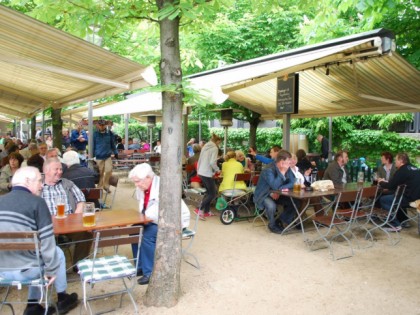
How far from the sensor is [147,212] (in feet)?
14.1

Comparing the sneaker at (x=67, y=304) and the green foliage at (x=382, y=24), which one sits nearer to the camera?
the sneaker at (x=67, y=304)

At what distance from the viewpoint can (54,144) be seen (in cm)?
1043

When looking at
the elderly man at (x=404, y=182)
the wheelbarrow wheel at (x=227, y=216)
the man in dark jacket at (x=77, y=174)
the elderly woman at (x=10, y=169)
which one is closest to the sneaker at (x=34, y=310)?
the man in dark jacket at (x=77, y=174)

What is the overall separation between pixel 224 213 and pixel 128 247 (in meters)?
2.03

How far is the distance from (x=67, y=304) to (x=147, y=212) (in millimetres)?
1155

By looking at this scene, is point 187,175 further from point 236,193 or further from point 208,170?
point 236,193

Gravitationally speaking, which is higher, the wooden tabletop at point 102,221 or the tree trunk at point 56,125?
the tree trunk at point 56,125

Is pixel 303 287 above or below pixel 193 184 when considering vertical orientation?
below

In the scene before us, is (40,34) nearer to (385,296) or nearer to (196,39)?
(385,296)

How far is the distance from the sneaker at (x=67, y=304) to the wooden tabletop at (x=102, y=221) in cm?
60

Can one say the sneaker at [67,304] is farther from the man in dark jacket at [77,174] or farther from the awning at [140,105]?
the awning at [140,105]

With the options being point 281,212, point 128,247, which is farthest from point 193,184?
point 128,247

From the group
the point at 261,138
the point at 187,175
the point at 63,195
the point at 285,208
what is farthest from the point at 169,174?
the point at 261,138

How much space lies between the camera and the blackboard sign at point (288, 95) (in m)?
7.48
